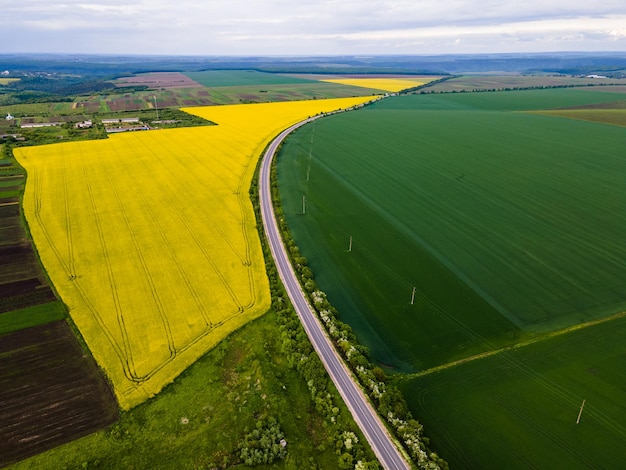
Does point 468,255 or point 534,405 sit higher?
point 468,255

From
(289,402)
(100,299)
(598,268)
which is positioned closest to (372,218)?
(598,268)

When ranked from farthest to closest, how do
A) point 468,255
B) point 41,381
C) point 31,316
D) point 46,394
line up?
1. point 468,255
2. point 31,316
3. point 41,381
4. point 46,394

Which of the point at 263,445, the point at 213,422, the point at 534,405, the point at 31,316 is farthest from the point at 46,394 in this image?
the point at 534,405

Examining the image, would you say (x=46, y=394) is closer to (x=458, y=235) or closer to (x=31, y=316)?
(x=31, y=316)

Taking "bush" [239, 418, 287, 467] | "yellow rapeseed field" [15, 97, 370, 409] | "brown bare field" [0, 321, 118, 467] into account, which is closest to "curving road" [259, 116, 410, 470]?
"yellow rapeseed field" [15, 97, 370, 409]

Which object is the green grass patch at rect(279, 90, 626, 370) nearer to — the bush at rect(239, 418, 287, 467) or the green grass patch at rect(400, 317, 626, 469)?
the green grass patch at rect(400, 317, 626, 469)

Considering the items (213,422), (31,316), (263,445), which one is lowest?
(213,422)
